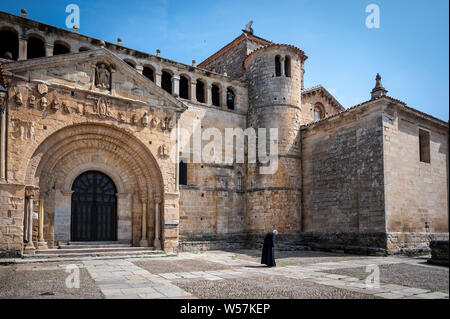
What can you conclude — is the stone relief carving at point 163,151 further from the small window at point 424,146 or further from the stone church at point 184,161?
the small window at point 424,146

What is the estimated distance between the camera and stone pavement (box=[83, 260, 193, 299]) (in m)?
6.71

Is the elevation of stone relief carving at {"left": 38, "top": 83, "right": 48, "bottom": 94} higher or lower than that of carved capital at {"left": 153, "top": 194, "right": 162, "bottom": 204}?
higher

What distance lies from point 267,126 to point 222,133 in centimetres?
235

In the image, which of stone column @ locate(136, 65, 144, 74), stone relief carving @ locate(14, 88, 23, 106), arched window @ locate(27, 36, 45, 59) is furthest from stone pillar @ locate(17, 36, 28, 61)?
stone column @ locate(136, 65, 144, 74)

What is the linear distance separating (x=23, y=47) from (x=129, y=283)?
11.4 metres

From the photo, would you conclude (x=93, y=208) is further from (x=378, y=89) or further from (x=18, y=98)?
(x=378, y=89)

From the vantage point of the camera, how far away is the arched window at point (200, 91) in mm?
18891

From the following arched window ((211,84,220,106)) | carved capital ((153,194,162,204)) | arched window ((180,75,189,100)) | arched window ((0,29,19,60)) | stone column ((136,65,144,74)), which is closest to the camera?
carved capital ((153,194,162,204))

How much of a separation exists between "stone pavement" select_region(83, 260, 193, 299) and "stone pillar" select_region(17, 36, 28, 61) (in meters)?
8.85

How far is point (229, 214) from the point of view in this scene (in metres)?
18.2

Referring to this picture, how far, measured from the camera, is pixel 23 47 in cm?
1436

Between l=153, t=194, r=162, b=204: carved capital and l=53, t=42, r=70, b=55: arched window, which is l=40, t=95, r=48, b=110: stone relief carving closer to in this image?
l=53, t=42, r=70, b=55: arched window

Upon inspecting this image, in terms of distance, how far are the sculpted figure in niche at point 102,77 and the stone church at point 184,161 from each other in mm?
38

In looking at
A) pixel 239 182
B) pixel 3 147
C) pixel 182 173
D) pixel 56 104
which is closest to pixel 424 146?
pixel 239 182
